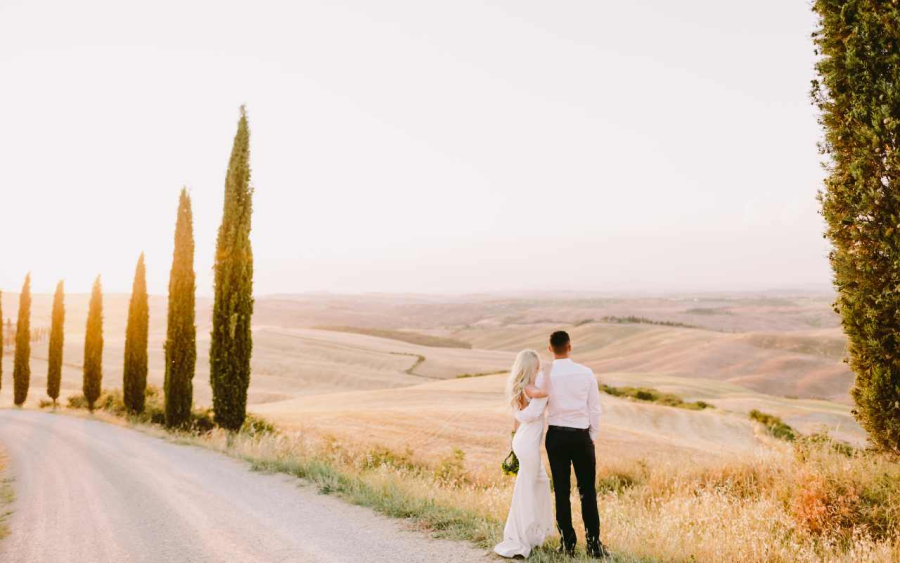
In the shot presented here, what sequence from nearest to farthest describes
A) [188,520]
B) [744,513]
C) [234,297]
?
[744,513] → [188,520] → [234,297]

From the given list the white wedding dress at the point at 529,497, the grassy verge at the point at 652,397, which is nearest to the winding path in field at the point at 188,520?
the white wedding dress at the point at 529,497

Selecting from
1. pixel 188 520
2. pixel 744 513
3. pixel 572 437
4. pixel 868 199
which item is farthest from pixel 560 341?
pixel 188 520

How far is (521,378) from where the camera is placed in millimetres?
6438

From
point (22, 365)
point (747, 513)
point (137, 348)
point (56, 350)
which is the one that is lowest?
point (22, 365)

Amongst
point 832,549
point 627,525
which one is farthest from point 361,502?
point 832,549

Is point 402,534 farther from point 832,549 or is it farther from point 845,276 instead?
point 845,276

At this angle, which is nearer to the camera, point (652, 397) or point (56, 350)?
point (56, 350)

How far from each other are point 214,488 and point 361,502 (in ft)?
9.54

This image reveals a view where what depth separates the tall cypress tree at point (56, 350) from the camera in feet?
119

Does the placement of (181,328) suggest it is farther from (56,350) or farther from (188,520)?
(56,350)

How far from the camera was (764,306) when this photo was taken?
183875mm

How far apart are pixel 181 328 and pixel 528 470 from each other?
63.8 ft

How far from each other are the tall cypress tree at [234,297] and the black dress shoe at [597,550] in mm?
14226

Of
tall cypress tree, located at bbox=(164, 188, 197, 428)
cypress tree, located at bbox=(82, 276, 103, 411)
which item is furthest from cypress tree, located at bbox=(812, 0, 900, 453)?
cypress tree, located at bbox=(82, 276, 103, 411)
